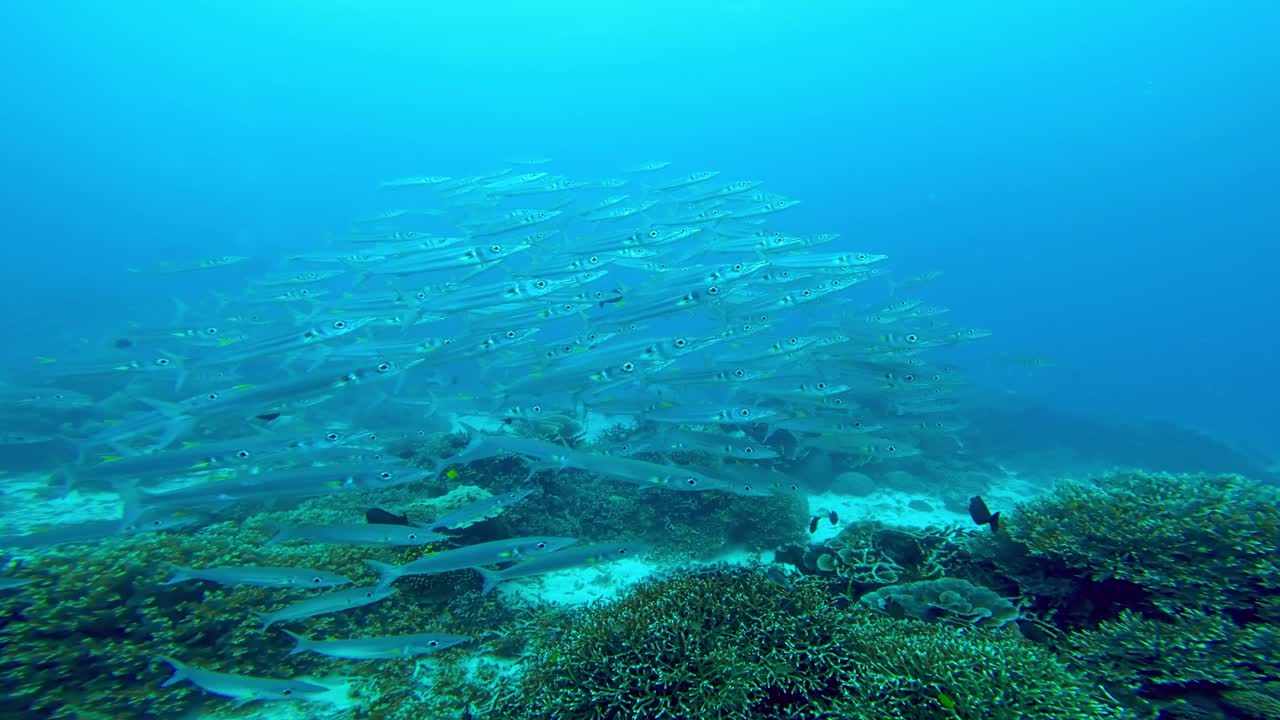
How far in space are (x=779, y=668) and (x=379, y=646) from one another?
3.40 meters

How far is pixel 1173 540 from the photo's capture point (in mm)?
4695

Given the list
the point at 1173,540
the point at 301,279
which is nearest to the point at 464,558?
the point at 1173,540

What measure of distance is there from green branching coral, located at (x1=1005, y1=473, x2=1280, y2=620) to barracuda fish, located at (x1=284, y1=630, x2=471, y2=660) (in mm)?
5879

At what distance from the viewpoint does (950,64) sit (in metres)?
128

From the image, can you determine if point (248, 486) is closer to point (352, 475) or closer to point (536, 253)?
point (352, 475)

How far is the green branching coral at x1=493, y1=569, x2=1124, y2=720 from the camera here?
3.45 m

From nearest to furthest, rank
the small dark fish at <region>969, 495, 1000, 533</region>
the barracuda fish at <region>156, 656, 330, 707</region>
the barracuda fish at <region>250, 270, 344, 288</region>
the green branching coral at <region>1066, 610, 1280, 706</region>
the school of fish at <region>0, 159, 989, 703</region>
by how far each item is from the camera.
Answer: the green branching coral at <region>1066, 610, 1280, 706</region> < the barracuda fish at <region>156, 656, 330, 707</region> < the small dark fish at <region>969, 495, 1000, 533</region> < the school of fish at <region>0, 159, 989, 703</region> < the barracuda fish at <region>250, 270, 344, 288</region>

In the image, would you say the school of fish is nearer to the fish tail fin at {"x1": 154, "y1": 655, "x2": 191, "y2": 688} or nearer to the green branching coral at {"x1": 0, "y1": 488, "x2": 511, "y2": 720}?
the fish tail fin at {"x1": 154, "y1": 655, "x2": 191, "y2": 688}

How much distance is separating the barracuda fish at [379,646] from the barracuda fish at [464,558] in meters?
0.54

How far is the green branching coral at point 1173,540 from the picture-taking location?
4.32 m

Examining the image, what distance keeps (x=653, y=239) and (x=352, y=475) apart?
348 inches

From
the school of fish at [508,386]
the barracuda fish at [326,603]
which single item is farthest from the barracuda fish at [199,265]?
the barracuda fish at [326,603]

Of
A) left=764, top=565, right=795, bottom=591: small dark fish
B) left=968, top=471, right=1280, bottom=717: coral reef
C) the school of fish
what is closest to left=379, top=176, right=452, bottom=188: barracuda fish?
the school of fish

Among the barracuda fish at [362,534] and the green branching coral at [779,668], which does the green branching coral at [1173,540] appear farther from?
the barracuda fish at [362,534]
